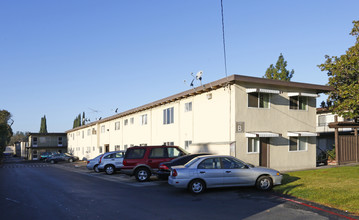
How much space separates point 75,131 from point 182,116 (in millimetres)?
41617

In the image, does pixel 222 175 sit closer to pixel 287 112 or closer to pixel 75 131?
pixel 287 112

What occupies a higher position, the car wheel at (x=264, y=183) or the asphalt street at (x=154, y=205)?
the car wheel at (x=264, y=183)

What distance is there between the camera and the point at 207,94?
19391 millimetres

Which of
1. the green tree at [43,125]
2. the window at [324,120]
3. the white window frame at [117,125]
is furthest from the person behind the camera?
the green tree at [43,125]

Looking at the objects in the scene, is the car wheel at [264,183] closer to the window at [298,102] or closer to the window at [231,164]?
the window at [231,164]

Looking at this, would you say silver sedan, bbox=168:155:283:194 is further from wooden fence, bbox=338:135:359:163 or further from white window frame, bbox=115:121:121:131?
white window frame, bbox=115:121:121:131

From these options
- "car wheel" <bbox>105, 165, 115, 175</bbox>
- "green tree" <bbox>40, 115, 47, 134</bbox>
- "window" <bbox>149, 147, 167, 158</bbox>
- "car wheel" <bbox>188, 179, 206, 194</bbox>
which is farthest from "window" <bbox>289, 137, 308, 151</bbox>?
"green tree" <bbox>40, 115, 47, 134</bbox>

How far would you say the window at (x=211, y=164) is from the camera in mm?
11536

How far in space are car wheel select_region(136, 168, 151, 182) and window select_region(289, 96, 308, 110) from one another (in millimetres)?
9393

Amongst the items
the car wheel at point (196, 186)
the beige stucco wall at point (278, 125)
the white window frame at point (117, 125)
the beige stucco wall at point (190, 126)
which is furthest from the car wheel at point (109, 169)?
the white window frame at point (117, 125)

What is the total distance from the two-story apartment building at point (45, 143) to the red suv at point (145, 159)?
5416 centimetres

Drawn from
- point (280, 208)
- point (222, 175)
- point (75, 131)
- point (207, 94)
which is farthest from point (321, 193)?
point (75, 131)

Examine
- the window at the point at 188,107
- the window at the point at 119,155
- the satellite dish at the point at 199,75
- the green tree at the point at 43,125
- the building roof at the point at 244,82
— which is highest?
the satellite dish at the point at 199,75

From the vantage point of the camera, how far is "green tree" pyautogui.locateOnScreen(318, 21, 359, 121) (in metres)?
17.6
